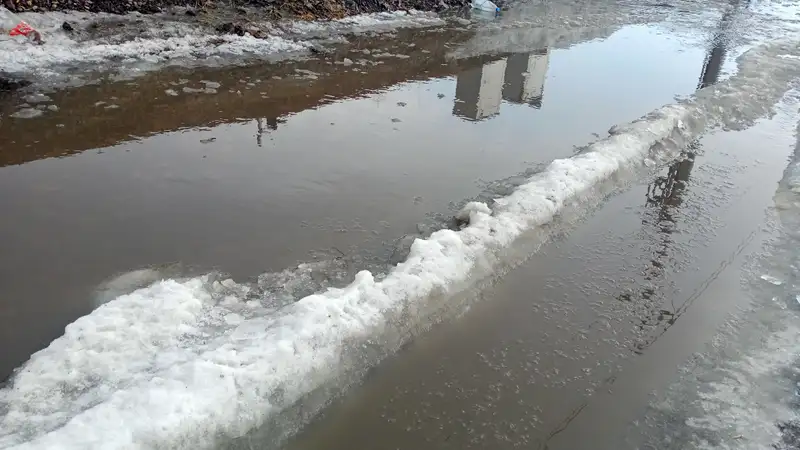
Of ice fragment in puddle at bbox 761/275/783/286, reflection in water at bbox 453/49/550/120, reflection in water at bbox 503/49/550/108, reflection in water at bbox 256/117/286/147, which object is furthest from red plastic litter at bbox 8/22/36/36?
ice fragment in puddle at bbox 761/275/783/286

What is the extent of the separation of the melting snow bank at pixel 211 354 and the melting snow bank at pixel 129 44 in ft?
18.4

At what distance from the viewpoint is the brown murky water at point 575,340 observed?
344 cm

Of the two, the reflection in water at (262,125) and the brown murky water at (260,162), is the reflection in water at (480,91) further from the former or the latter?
the reflection in water at (262,125)

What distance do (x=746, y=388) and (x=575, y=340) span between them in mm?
1189

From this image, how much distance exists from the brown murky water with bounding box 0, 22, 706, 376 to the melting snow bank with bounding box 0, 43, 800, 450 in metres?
0.37

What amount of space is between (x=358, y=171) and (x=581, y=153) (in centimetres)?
287

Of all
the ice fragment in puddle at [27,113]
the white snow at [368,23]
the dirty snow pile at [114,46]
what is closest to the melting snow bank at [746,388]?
the ice fragment in puddle at [27,113]

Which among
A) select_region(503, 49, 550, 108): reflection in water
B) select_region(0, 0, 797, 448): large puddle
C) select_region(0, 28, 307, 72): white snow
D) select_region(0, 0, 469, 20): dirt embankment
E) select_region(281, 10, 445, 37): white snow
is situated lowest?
select_region(0, 0, 797, 448): large puddle

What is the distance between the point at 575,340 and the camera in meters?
4.22

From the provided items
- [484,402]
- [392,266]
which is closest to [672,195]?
[392,266]

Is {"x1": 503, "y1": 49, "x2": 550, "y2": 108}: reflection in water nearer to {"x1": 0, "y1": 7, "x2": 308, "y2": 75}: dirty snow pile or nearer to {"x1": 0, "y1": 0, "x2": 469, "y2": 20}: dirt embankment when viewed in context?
{"x1": 0, "y1": 7, "x2": 308, "y2": 75}: dirty snow pile

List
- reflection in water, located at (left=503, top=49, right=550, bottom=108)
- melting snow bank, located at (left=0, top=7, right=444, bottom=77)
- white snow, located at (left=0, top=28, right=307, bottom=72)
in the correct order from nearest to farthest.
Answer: white snow, located at (left=0, top=28, right=307, bottom=72)
melting snow bank, located at (left=0, top=7, right=444, bottom=77)
reflection in water, located at (left=503, top=49, right=550, bottom=108)

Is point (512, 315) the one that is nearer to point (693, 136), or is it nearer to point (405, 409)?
point (405, 409)

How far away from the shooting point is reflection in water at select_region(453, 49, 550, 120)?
8.49 meters
